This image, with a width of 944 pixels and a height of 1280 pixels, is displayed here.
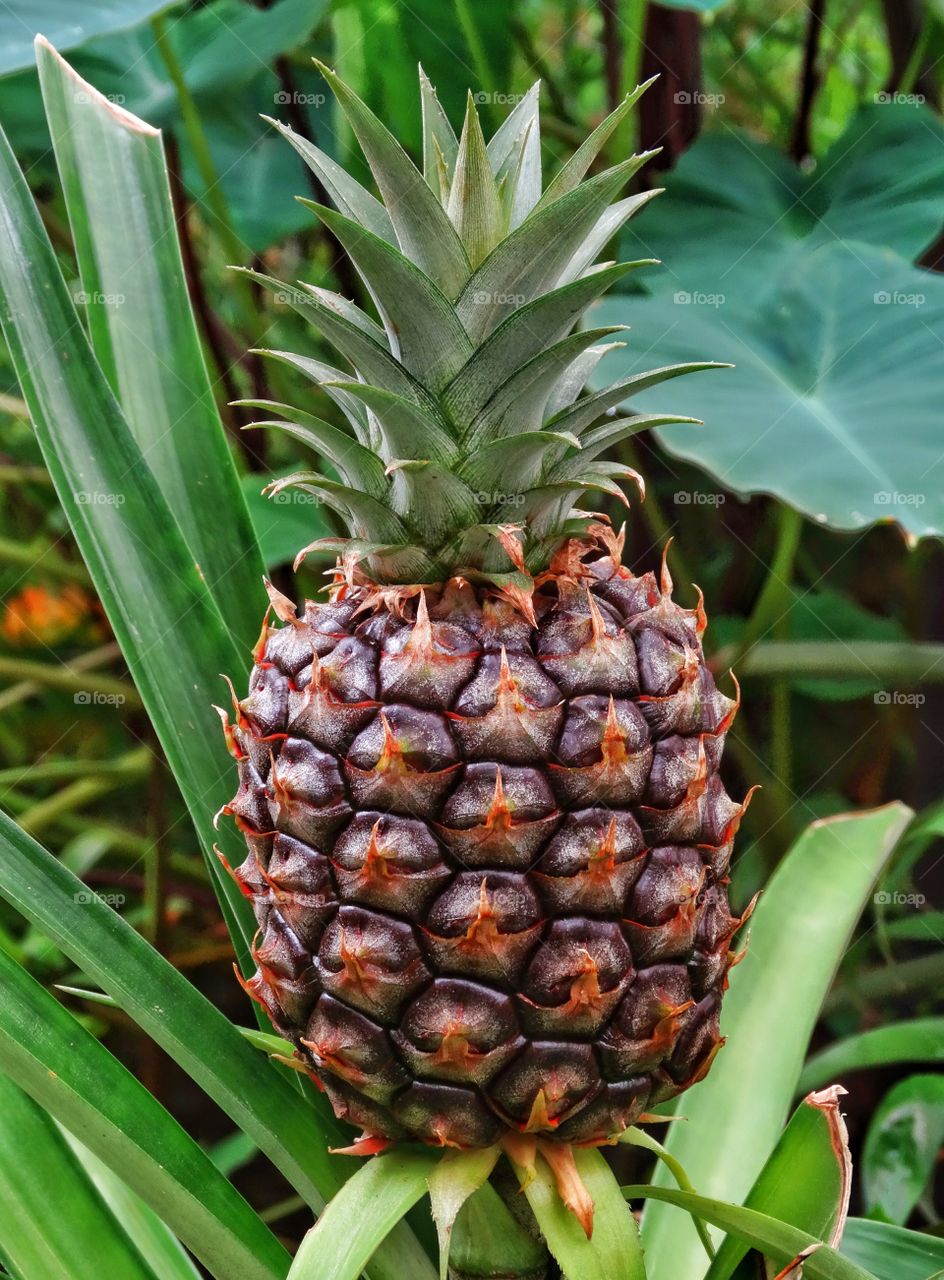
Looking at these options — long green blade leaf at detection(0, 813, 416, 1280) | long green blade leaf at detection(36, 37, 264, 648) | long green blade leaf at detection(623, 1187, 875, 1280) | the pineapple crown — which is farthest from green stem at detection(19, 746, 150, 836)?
long green blade leaf at detection(623, 1187, 875, 1280)

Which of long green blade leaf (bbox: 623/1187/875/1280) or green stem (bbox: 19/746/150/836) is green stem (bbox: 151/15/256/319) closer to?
green stem (bbox: 19/746/150/836)

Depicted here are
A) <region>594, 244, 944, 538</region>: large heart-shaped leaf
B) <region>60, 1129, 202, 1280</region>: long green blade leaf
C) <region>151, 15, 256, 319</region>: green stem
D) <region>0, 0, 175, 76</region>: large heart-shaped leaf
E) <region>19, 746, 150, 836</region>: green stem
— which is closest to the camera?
<region>60, 1129, 202, 1280</region>: long green blade leaf

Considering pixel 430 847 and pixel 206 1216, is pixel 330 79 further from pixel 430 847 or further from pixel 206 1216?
pixel 206 1216

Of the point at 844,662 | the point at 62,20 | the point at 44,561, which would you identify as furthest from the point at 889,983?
the point at 62,20

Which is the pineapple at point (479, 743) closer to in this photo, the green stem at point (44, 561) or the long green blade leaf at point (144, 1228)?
the long green blade leaf at point (144, 1228)

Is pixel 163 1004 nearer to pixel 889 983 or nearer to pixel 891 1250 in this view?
pixel 891 1250

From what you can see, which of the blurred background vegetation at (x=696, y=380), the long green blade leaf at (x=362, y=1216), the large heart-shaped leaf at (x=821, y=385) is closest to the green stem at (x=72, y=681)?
the blurred background vegetation at (x=696, y=380)
